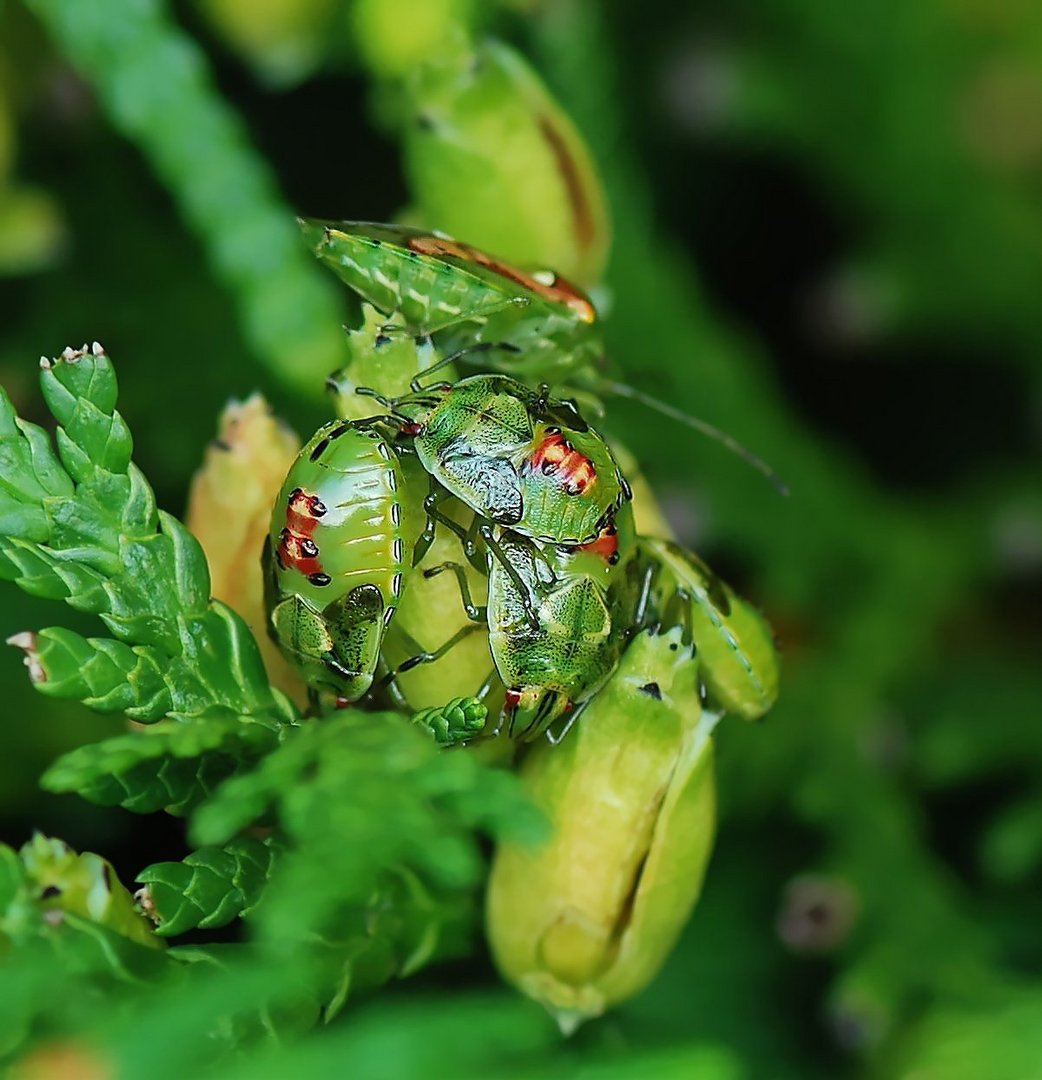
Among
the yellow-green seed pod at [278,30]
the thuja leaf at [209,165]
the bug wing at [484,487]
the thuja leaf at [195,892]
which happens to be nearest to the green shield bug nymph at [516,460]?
the bug wing at [484,487]

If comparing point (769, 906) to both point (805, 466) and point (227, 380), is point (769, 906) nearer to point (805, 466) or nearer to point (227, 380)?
point (805, 466)

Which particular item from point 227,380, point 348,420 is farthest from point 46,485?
point 227,380

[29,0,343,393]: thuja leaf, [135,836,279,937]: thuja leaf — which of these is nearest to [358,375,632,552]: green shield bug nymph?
[135,836,279,937]: thuja leaf

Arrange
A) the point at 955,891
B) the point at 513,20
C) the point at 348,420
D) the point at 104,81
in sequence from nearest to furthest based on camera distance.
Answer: the point at 348,420, the point at 104,81, the point at 955,891, the point at 513,20

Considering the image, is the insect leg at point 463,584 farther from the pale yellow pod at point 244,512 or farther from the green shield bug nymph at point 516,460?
the pale yellow pod at point 244,512

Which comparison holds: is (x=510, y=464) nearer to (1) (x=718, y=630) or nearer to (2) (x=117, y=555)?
(1) (x=718, y=630)

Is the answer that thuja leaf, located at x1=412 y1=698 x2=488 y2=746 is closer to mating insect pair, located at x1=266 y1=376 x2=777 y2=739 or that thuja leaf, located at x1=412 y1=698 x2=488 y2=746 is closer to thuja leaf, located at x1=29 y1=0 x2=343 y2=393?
mating insect pair, located at x1=266 y1=376 x2=777 y2=739

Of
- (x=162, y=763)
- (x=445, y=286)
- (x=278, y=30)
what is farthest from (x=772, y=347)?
(x=162, y=763)
